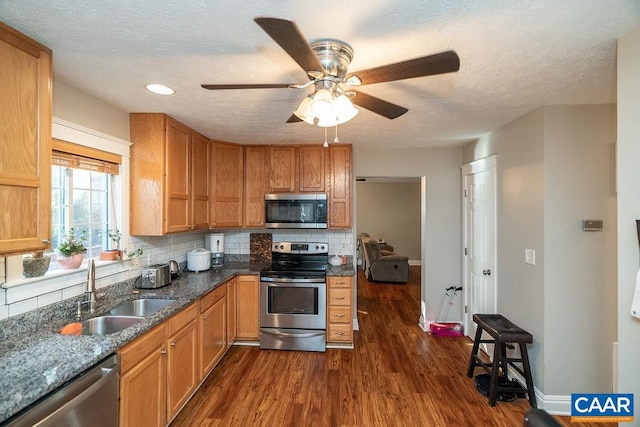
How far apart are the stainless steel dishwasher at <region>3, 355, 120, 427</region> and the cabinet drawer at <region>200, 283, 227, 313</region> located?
3.42ft

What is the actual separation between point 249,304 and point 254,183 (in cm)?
140

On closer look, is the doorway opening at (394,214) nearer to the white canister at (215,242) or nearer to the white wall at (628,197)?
the white canister at (215,242)

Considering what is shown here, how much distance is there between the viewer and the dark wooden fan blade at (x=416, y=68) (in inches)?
44.1

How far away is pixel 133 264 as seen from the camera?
2562 mm

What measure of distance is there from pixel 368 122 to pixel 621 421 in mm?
2426

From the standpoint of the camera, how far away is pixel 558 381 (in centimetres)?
229

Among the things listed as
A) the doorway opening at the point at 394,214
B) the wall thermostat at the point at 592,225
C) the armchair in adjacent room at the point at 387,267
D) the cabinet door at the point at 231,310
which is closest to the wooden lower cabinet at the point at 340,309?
the cabinet door at the point at 231,310

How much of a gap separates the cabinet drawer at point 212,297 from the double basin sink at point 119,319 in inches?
13.9

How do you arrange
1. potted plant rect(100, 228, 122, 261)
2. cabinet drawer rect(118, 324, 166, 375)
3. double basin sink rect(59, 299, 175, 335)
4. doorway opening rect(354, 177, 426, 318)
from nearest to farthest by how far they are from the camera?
cabinet drawer rect(118, 324, 166, 375) → double basin sink rect(59, 299, 175, 335) → potted plant rect(100, 228, 122, 261) → doorway opening rect(354, 177, 426, 318)

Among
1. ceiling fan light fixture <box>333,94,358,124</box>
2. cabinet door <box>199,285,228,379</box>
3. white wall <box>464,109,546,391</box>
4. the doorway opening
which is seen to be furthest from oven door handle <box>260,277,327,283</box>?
the doorway opening

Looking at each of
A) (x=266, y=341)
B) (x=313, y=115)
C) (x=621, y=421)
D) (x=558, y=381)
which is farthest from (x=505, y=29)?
(x=266, y=341)

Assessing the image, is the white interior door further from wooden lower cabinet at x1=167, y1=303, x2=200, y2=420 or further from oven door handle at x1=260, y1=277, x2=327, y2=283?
wooden lower cabinet at x1=167, y1=303, x2=200, y2=420

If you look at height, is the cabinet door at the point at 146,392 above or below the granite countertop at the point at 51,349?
below

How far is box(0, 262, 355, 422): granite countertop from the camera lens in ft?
3.65
